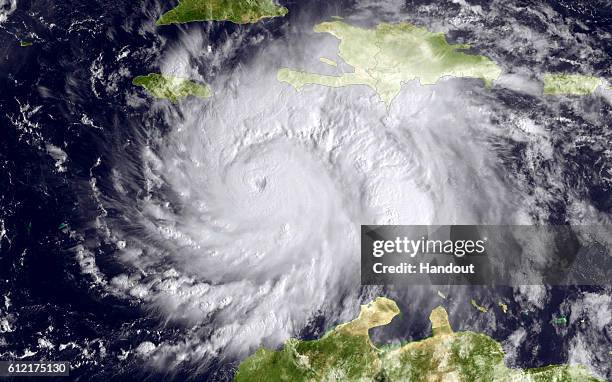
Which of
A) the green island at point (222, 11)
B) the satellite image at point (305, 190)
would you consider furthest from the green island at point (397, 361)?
the green island at point (222, 11)

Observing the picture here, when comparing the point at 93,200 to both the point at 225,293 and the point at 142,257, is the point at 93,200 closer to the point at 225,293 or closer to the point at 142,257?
the point at 142,257

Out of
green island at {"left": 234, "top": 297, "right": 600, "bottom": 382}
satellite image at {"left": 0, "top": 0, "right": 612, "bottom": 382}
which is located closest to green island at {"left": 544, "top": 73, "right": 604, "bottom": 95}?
satellite image at {"left": 0, "top": 0, "right": 612, "bottom": 382}

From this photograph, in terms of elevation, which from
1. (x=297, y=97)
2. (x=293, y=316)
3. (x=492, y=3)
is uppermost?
(x=492, y=3)

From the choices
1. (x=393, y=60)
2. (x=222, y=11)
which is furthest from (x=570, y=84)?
(x=222, y=11)

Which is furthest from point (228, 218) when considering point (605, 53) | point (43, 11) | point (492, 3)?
point (605, 53)

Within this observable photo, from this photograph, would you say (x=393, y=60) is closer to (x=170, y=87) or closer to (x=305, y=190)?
(x=305, y=190)

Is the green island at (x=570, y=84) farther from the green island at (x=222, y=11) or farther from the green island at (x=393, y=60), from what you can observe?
the green island at (x=222, y=11)

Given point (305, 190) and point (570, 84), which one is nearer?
point (305, 190)

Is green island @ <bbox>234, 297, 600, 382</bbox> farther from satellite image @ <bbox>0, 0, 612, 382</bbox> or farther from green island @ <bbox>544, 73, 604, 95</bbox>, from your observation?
green island @ <bbox>544, 73, 604, 95</bbox>

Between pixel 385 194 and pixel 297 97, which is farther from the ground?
pixel 297 97
